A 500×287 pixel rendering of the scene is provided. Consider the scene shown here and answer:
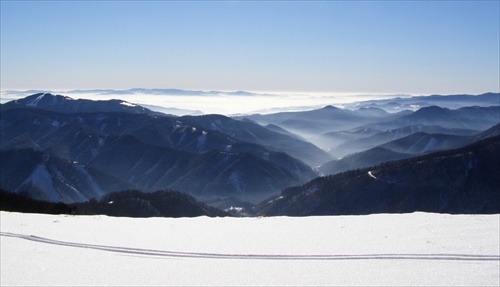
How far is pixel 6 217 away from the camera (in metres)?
13.1

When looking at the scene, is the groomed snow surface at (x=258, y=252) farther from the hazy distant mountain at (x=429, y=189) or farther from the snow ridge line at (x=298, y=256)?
the hazy distant mountain at (x=429, y=189)

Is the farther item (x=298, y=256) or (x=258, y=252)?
(x=258, y=252)

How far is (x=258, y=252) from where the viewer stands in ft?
30.3

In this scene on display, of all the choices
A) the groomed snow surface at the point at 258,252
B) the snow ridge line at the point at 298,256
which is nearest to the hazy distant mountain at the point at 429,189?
the groomed snow surface at the point at 258,252

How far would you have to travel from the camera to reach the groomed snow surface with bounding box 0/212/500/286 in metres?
7.74

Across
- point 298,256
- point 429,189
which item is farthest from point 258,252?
point 429,189

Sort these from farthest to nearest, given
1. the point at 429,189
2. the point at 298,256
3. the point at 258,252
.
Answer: the point at 429,189 → the point at 258,252 → the point at 298,256

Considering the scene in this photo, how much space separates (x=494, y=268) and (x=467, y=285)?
3.56ft

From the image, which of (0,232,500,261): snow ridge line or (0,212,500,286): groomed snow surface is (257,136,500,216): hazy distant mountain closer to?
(0,212,500,286): groomed snow surface

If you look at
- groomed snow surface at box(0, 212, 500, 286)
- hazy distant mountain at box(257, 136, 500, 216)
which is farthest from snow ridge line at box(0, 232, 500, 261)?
hazy distant mountain at box(257, 136, 500, 216)

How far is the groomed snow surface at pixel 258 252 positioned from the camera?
7742 millimetres

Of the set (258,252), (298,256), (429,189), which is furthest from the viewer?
(429,189)

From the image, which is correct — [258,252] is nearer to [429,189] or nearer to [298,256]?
[298,256]

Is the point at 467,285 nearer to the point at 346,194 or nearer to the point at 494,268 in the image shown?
the point at 494,268
